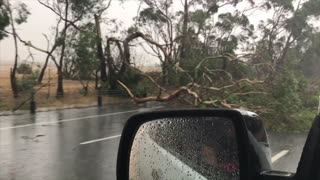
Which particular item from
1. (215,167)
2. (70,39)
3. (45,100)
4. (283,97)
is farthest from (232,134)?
(70,39)

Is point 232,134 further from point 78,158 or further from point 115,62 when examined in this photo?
point 115,62

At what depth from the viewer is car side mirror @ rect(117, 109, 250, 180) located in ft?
5.72

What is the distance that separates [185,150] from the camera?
210 centimetres

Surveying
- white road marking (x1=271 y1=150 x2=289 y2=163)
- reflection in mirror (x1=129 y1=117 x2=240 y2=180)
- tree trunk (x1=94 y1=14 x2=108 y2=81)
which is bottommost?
white road marking (x1=271 y1=150 x2=289 y2=163)

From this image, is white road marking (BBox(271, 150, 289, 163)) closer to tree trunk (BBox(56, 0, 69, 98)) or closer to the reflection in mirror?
the reflection in mirror

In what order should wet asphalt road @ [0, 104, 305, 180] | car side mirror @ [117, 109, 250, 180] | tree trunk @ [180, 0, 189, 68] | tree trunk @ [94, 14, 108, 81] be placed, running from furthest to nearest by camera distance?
tree trunk @ [94, 14, 108, 81]
tree trunk @ [180, 0, 189, 68]
wet asphalt road @ [0, 104, 305, 180]
car side mirror @ [117, 109, 250, 180]

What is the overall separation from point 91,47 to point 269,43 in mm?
11951

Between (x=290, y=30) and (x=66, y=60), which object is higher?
(x=290, y=30)

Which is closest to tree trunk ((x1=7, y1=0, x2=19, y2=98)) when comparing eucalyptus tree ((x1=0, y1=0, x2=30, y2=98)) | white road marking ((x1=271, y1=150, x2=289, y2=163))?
eucalyptus tree ((x1=0, y1=0, x2=30, y2=98))

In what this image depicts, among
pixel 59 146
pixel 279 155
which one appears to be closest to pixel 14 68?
pixel 59 146

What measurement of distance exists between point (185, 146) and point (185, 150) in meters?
0.02

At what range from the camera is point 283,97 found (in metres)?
14.5

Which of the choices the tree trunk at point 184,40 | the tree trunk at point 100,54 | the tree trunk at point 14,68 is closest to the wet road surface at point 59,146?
the tree trunk at point 14,68

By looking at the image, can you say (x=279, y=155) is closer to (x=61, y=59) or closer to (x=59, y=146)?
(x=59, y=146)
